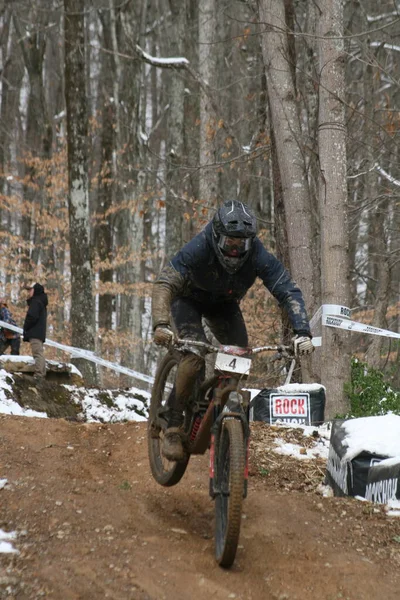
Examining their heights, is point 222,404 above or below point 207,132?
below

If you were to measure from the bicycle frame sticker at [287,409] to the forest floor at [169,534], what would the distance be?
1.50 metres

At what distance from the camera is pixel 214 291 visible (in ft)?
17.6

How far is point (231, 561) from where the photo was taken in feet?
14.0

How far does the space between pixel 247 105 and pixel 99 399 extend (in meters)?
17.5

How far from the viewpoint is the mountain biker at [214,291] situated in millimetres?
4879

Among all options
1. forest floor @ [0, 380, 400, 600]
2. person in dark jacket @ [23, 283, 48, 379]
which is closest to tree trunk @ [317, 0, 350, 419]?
forest floor @ [0, 380, 400, 600]

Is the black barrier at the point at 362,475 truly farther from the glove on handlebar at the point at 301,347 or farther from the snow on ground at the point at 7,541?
the snow on ground at the point at 7,541

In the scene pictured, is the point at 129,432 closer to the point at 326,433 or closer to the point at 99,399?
the point at 326,433

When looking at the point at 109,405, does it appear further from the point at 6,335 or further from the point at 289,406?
the point at 6,335

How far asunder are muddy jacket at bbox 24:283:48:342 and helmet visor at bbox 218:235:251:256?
8.94 m

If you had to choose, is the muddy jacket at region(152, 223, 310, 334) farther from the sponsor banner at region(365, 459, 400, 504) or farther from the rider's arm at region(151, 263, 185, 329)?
the sponsor banner at region(365, 459, 400, 504)

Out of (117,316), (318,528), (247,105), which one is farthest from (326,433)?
(117,316)

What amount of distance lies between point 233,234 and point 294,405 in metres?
4.41

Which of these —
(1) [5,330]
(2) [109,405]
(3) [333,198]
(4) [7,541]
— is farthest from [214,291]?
(1) [5,330]
